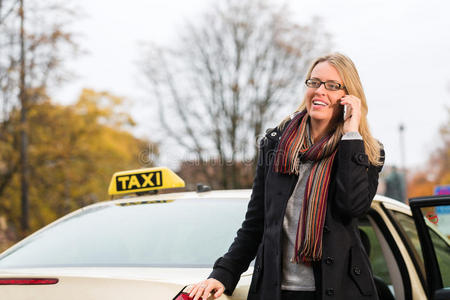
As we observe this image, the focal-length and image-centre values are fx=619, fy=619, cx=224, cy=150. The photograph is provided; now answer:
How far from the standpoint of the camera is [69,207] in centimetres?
2284

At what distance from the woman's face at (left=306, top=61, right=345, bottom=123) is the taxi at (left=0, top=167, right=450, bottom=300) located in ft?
2.09

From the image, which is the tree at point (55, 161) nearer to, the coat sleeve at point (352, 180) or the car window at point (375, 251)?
the car window at point (375, 251)

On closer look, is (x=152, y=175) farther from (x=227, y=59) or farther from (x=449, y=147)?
(x=449, y=147)

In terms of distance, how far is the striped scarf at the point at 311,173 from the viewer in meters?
2.04

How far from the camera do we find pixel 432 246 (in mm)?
2793

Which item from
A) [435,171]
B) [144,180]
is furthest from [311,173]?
[435,171]

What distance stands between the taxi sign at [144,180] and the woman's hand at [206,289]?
127cm

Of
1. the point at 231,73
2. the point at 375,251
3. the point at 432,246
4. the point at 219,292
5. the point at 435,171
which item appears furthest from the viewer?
the point at 435,171

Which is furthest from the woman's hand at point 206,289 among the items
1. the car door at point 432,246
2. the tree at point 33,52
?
the tree at point 33,52

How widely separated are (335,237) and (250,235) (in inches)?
15.7

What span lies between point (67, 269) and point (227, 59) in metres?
22.5

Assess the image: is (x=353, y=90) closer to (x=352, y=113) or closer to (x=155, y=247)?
(x=352, y=113)

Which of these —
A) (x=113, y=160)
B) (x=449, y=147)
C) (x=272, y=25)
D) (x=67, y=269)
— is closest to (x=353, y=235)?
(x=67, y=269)

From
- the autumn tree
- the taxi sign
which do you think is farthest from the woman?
the autumn tree
